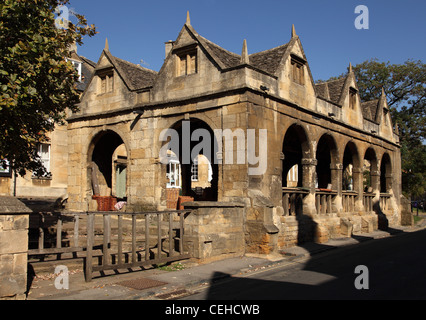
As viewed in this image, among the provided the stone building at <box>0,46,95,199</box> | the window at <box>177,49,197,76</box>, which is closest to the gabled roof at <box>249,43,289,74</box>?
the window at <box>177,49,197,76</box>

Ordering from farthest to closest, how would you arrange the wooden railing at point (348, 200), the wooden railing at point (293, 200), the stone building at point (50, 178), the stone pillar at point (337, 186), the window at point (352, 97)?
the stone building at point (50, 178), the window at point (352, 97), the wooden railing at point (348, 200), the stone pillar at point (337, 186), the wooden railing at point (293, 200)

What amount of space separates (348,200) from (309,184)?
4.21 metres

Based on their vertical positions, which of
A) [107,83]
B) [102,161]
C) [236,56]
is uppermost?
[236,56]

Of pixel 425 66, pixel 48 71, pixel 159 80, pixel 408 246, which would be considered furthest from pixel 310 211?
pixel 425 66

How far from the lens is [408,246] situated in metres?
15.6

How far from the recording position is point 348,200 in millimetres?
20141

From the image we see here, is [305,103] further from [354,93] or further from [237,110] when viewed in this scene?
[354,93]

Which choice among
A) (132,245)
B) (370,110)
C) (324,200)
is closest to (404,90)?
(370,110)

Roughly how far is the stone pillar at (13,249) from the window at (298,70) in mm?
11640

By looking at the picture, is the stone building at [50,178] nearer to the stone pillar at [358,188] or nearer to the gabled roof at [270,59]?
the gabled roof at [270,59]

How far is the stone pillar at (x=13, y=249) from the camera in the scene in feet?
23.0

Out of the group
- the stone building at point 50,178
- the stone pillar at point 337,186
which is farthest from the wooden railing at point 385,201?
the stone building at point 50,178

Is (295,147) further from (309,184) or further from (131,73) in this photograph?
(131,73)

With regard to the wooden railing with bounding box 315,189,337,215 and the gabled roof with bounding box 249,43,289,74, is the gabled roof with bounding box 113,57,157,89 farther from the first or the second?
the wooden railing with bounding box 315,189,337,215
